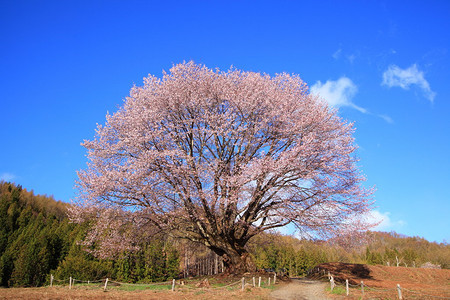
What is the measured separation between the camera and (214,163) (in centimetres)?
1772

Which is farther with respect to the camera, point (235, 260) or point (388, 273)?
point (388, 273)

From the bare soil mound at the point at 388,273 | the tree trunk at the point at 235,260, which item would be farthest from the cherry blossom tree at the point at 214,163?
the bare soil mound at the point at 388,273

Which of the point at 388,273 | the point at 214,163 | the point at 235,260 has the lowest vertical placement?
the point at 388,273

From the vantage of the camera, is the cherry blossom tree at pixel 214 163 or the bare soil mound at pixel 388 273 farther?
the bare soil mound at pixel 388 273

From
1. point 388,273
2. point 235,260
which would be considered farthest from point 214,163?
point 388,273

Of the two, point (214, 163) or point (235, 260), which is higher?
point (214, 163)

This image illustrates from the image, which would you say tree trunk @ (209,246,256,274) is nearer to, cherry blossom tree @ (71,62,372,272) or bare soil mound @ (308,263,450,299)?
cherry blossom tree @ (71,62,372,272)

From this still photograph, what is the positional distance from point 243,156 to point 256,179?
2.36 m

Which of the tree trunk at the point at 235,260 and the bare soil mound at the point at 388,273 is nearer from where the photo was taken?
the tree trunk at the point at 235,260

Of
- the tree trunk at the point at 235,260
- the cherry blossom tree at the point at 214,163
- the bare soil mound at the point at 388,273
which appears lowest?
the bare soil mound at the point at 388,273

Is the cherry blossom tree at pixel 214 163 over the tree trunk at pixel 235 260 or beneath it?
over

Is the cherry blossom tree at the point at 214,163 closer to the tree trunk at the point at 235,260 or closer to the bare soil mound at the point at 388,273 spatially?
the tree trunk at the point at 235,260

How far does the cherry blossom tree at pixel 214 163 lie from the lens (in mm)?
16906

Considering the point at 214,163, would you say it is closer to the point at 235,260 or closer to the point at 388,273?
the point at 235,260
